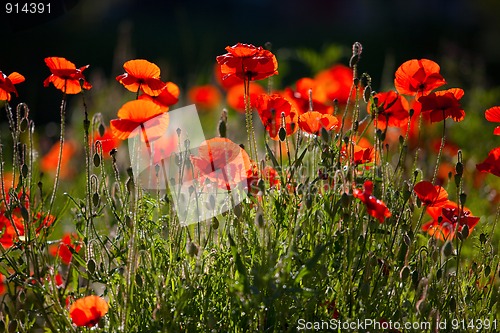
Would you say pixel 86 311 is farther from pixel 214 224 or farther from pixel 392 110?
pixel 392 110

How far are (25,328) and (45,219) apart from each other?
14.7 inches

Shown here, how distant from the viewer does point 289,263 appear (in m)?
1.74

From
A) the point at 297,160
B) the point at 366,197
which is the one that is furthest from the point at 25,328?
the point at 366,197

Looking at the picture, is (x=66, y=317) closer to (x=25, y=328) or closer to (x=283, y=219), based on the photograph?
(x=25, y=328)

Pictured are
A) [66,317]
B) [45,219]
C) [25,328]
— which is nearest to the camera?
[66,317]

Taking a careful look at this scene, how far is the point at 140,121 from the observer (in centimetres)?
186

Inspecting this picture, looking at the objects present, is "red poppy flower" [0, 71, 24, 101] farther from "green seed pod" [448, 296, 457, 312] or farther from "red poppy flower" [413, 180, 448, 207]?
"green seed pod" [448, 296, 457, 312]

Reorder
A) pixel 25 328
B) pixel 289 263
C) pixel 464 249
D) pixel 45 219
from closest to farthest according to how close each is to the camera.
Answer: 1. pixel 289 263
2. pixel 25 328
3. pixel 45 219
4. pixel 464 249

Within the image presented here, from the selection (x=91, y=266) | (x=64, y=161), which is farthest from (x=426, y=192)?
(x=64, y=161)

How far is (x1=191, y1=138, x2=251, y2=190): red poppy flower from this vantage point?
6.55ft

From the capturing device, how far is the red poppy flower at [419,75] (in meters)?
2.07
